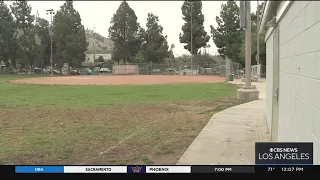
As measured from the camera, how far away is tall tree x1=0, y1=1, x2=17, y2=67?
11.0 feet

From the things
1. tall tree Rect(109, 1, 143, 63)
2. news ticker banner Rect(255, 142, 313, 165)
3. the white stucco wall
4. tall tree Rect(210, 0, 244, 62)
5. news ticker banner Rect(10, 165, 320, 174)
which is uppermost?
tall tree Rect(210, 0, 244, 62)

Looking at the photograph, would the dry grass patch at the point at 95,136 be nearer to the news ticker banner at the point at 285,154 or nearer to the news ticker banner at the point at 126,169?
the news ticker banner at the point at 126,169

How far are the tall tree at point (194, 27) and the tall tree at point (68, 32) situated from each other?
2.74 feet

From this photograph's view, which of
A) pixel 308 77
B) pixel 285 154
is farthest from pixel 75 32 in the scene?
pixel 285 154

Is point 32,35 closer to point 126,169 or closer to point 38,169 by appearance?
point 38,169

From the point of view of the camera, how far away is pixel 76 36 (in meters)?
3.51

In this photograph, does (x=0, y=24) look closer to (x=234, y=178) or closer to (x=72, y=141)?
(x=72, y=141)

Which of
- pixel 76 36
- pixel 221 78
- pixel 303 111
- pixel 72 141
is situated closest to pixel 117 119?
pixel 72 141

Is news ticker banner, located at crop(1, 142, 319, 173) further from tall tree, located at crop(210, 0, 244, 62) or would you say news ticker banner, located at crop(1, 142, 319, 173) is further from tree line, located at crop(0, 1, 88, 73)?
tree line, located at crop(0, 1, 88, 73)

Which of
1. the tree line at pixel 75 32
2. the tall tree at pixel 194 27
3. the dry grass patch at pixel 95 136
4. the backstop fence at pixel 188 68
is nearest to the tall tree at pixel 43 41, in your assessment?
the tree line at pixel 75 32

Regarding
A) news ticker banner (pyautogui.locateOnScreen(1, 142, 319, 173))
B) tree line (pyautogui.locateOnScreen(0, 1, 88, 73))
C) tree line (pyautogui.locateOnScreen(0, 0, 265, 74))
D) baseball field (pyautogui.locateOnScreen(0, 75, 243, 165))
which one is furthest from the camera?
baseball field (pyautogui.locateOnScreen(0, 75, 243, 165))

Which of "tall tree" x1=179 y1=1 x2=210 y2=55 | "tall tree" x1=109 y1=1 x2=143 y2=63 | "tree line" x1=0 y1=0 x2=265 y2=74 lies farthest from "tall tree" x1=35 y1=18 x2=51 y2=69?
"tall tree" x1=179 y1=1 x2=210 y2=55

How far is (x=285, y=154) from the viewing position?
1.73 metres

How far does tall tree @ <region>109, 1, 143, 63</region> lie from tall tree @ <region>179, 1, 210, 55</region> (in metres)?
0.38
